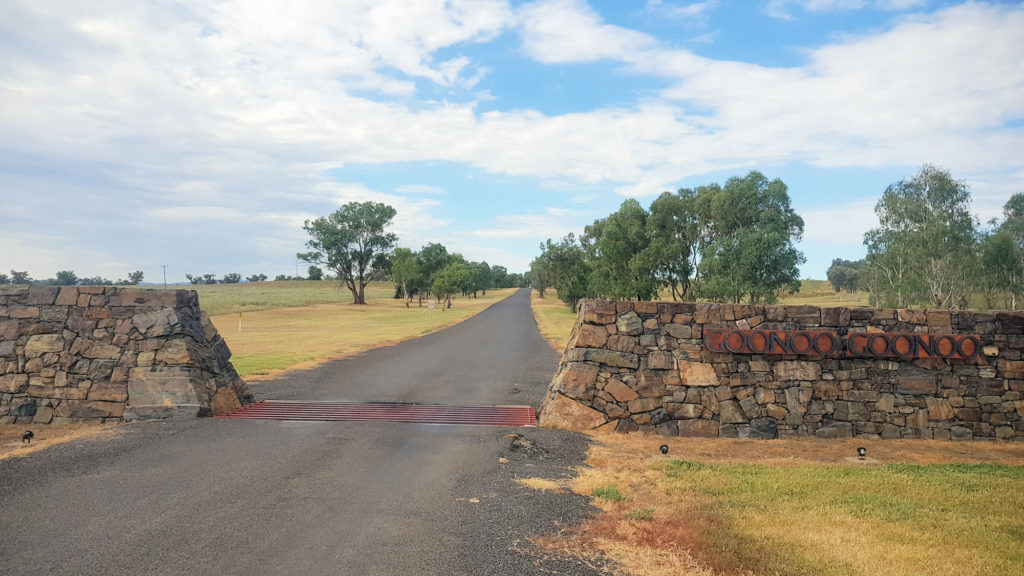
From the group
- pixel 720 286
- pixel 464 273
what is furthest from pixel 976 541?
pixel 464 273

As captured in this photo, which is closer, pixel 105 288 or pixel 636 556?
pixel 636 556

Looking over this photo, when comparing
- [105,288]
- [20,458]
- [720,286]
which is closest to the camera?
[20,458]

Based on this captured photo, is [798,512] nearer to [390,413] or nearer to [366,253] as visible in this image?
[390,413]

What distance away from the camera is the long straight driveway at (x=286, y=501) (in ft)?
16.5

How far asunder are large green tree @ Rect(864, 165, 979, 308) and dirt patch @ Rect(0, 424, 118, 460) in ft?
163

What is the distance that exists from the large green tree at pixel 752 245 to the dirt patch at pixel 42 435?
1629 inches

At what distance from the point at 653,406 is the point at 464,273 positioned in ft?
225

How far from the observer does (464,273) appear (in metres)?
78.0

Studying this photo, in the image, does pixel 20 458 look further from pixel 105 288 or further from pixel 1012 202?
pixel 1012 202

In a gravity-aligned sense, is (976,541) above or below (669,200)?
below

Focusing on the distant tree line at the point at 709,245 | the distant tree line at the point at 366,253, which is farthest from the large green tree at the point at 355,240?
the distant tree line at the point at 709,245

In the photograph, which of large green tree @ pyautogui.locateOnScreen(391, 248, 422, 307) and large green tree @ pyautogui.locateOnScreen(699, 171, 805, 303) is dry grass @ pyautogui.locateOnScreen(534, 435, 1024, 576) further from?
large green tree @ pyautogui.locateOnScreen(391, 248, 422, 307)

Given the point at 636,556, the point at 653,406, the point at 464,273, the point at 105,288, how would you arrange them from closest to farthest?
the point at 636,556 < the point at 653,406 < the point at 105,288 < the point at 464,273

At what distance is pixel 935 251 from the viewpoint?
4112cm
